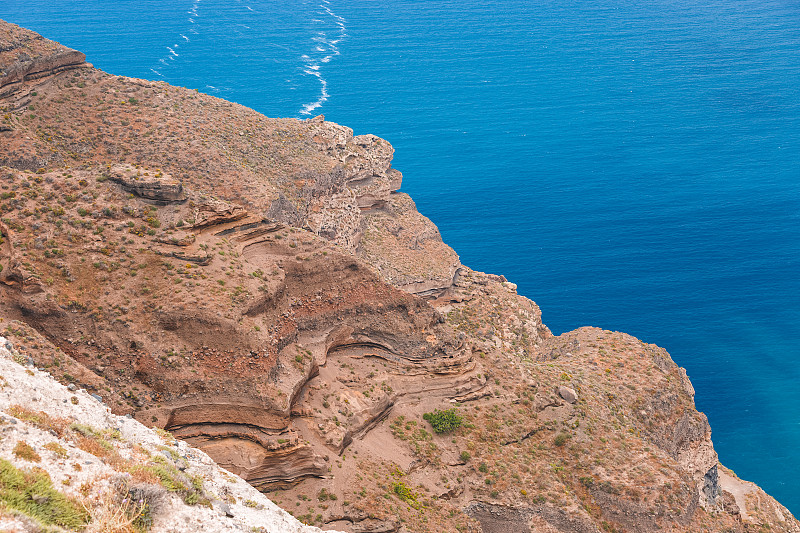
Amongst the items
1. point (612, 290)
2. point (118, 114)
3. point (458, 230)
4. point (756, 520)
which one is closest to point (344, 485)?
point (756, 520)

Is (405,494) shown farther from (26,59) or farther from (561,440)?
(26,59)

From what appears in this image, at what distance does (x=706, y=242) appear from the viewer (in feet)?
446

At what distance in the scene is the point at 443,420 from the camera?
54.1 meters

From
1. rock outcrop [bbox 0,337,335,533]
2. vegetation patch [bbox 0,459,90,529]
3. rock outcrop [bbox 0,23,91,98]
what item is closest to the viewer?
vegetation patch [bbox 0,459,90,529]

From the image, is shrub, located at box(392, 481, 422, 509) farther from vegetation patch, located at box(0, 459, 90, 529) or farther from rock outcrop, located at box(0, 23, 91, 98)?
rock outcrop, located at box(0, 23, 91, 98)

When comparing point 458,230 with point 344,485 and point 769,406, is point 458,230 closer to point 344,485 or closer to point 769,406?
point 769,406

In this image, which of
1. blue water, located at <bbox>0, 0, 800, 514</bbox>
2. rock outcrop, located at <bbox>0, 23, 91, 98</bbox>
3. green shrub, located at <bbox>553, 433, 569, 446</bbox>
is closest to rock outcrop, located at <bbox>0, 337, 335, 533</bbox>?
green shrub, located at <bbox>553, 433, 569, 446</bbox>

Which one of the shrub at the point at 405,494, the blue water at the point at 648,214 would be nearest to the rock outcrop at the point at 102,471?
the shrub at the point at 405,494

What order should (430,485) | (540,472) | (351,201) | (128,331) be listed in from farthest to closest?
(351,201), (540,472), (430,485), (128,331)

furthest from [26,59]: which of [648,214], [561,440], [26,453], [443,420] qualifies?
[648,214]

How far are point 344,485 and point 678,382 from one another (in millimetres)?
37358

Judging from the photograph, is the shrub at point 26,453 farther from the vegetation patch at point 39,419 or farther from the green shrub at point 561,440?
the green shrub at point 561,440

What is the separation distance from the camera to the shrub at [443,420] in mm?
53812

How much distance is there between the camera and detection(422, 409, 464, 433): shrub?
5381 cm
